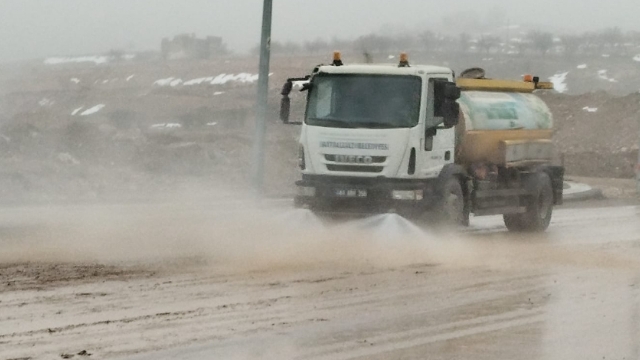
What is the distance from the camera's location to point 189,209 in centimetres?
2523

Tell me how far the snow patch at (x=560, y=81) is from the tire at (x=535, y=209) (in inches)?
2671

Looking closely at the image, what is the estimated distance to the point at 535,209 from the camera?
23.0 m

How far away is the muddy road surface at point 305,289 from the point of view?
412 inches

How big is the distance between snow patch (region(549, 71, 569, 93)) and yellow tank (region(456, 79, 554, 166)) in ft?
222

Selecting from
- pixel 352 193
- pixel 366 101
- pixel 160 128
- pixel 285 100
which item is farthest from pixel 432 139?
pixel 160 128

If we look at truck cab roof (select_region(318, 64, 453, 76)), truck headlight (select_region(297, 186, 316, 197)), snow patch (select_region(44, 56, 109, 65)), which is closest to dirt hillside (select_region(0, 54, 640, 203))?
snow patch (select_region(44, 56, 109, 65))

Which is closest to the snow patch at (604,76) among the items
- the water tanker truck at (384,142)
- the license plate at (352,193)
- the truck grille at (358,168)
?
the water tanker truck at (384,142)

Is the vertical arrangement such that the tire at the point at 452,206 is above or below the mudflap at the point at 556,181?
above

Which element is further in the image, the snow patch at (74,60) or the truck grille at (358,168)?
the snow patch at (74,60)

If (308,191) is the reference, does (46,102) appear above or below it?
below

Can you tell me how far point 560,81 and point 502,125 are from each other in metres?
73.3

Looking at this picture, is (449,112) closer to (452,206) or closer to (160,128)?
(452,206)

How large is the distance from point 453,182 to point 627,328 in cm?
861

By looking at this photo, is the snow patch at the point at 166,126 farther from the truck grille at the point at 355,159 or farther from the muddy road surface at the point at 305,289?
the truck grille at the point at 355,159
